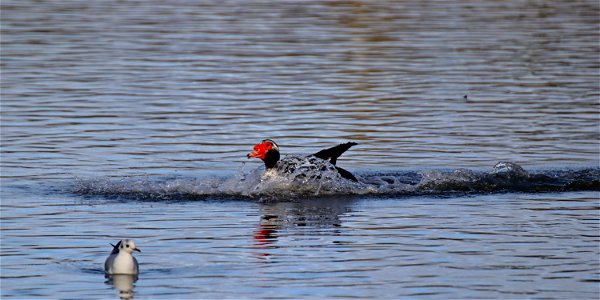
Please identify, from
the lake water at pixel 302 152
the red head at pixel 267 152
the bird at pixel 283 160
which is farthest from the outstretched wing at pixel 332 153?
the red head at pixel 267 152

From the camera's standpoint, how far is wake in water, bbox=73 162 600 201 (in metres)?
16.8

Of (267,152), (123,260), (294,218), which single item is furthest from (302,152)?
(123,260)

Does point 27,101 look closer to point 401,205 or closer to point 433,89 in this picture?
point 433,89

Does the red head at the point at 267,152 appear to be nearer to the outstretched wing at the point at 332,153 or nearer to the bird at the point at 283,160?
the bird at the point at 283,160

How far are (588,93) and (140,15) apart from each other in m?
22.4

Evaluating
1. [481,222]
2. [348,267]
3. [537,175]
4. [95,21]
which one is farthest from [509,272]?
[95,21]

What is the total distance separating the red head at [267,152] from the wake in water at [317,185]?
0.48 feet

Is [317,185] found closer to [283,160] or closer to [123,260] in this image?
[283,160]

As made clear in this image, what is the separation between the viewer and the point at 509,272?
484 inches

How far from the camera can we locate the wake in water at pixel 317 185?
16766mm

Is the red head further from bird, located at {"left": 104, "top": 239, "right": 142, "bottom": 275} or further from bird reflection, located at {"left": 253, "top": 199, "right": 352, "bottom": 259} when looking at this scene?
bird, located at {"left": 104, "top": 239, "right": 142, "bottom": 275}

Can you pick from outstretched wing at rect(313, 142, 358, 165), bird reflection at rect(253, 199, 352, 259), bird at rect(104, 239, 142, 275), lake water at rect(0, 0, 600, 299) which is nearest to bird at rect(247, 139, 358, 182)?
outstretched wing at rect(313, 142, 358, 165)

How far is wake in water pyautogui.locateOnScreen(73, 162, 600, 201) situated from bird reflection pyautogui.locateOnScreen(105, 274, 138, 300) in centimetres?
453

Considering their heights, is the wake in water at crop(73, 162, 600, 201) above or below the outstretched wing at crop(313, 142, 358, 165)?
below
